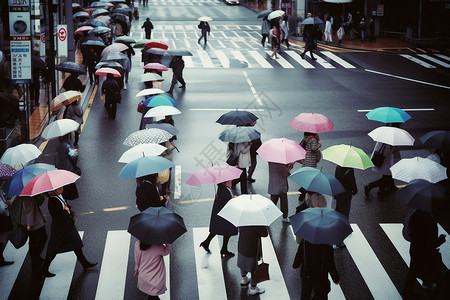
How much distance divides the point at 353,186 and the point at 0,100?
764cm

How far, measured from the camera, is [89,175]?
14.2 m

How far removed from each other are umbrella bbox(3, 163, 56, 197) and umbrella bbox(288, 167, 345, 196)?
427cm

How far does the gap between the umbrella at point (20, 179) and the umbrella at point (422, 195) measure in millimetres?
5845

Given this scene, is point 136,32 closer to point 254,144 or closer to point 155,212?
point 254,144

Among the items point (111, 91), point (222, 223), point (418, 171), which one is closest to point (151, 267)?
point (222, 223)

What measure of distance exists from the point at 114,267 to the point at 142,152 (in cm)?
218

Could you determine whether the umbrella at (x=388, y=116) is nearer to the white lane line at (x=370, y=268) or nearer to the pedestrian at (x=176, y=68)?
the white lane line at (x=370, y=268)

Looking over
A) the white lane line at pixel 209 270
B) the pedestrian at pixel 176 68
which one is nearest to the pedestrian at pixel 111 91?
the pedestrian at pixel 176 68

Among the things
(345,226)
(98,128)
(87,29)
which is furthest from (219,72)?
(345,226)

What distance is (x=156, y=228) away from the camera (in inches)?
300

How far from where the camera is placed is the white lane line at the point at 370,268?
9.04 meters

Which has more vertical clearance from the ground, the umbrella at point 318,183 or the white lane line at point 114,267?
the umbrella at point 318,183

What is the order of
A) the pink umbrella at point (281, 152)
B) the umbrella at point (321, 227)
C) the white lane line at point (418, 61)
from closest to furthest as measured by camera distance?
the umbrella at point (321, 227) < the pink umbrella at point (281, 152) < the white lane line at point (418, 61)

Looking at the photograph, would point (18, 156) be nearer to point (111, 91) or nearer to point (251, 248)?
point (251, 248)
